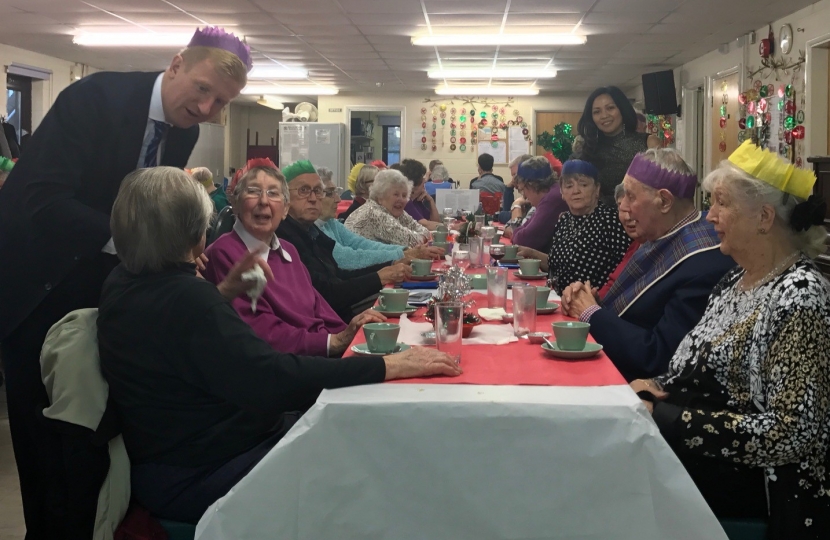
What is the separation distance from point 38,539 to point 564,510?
131 centimetres

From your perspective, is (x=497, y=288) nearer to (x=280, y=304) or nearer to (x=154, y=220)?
(x=280, y=304)

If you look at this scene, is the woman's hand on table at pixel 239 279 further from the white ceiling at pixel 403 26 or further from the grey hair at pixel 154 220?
the white ceiling at pixel 403 26

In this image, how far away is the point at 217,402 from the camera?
175cm

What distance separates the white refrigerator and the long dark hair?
9.70m

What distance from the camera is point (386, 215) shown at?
5.21 meters

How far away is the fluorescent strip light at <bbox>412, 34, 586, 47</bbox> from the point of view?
8938mm

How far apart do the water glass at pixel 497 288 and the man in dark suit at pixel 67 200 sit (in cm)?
107

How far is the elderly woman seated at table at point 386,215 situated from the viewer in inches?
202

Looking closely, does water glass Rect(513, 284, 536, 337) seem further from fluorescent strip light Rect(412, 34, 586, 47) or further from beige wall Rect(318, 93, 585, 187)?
beige wall Rect(318, 93, 585, 187)

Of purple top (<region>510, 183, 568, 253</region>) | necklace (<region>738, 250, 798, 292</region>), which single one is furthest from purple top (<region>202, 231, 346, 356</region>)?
purple top (<region>510, 183, 568, 253</region>)

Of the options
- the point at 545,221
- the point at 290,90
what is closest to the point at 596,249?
the point at 545,221

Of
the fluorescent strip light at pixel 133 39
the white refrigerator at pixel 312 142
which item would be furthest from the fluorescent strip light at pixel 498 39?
the white refrigerator at pixel 312 142

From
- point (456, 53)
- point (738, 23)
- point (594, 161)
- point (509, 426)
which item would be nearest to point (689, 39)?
point (738, 23)

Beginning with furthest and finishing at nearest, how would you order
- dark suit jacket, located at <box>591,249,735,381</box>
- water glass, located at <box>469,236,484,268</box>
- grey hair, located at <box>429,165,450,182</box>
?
grey hair, located at <box>429,165,450,182</box> < water glass, located at <box>469,236,484,268</box> < dark suit jacket, located at <box>591,249,735,381</box>
